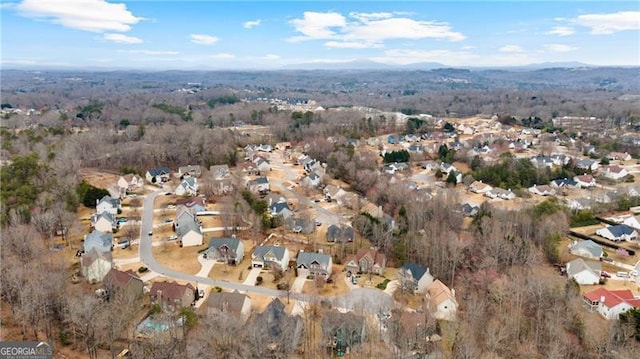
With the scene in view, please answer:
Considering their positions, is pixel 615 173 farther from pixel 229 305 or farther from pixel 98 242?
pixel 98 242

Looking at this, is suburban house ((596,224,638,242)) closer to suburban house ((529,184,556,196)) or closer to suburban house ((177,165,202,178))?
suburban house ((529,184,556,196))

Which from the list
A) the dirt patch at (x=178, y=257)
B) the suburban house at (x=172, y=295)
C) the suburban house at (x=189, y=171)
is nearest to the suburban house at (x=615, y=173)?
the dirt patch at (x=178, y=257)

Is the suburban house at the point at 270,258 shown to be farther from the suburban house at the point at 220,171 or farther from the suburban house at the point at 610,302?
the suburban house at the point at 220,171

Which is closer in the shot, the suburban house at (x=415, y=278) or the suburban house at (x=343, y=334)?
the suburban house at (x=343, y=334)

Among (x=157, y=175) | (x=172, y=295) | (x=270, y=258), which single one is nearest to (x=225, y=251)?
(x=270, y=258)

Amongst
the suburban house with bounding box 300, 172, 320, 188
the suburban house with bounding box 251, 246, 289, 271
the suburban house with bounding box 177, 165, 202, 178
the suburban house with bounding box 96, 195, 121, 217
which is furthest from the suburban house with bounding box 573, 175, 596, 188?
the suburban house with bounding box 96, 195, 121, 217
